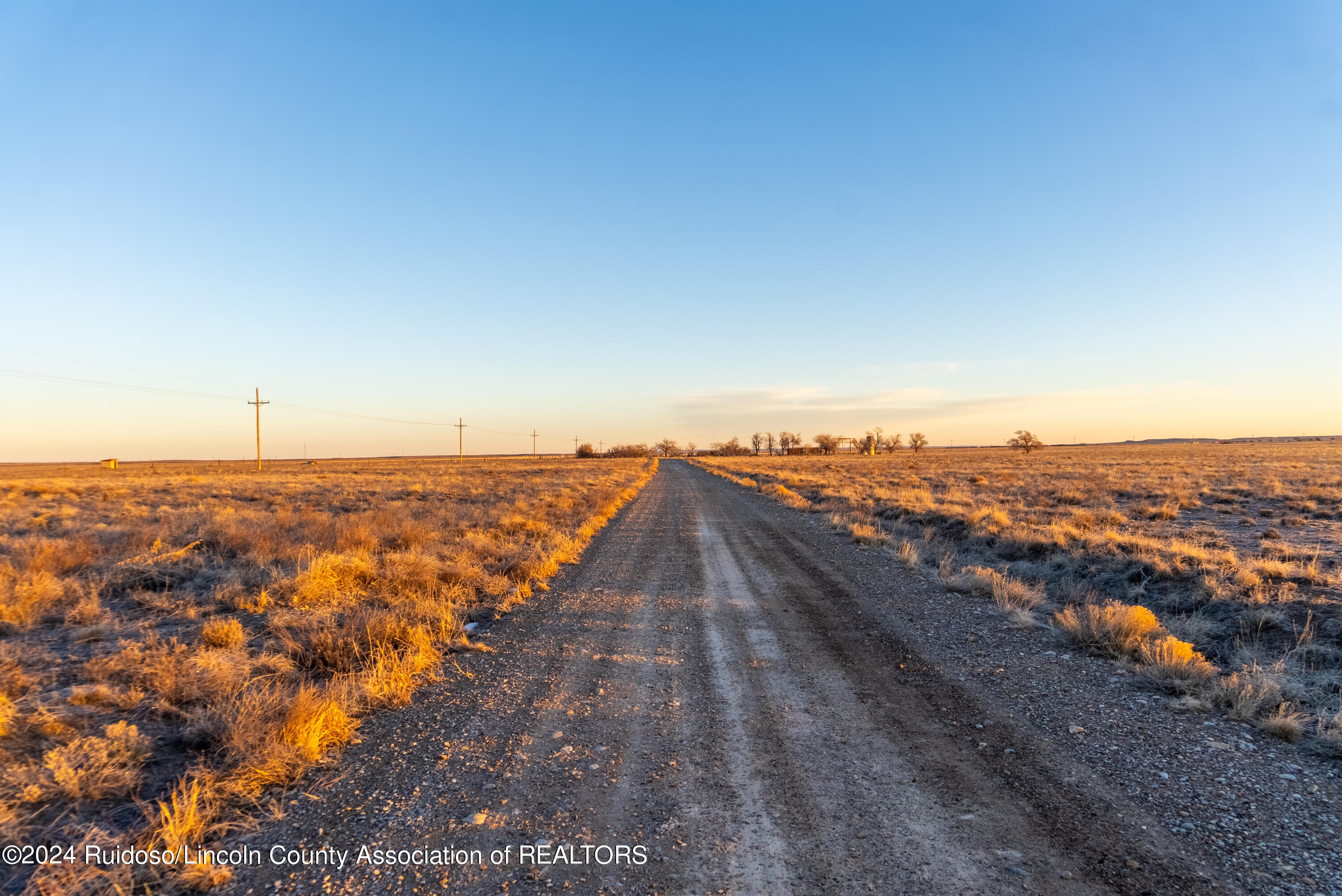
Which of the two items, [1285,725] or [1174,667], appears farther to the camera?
[1174,667]

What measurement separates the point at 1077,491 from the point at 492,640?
2667cm

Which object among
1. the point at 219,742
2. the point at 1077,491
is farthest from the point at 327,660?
the point at 1077,491

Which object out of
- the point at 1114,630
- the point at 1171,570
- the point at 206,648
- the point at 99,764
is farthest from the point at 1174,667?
the point at 206,648

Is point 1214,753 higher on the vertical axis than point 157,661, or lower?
lower

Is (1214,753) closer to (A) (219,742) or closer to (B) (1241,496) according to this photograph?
(A) (219,742)

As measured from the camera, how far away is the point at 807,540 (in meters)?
15.4

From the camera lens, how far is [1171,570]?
9.80 meters

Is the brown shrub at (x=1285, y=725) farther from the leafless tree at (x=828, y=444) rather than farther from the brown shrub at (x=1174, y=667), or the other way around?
the leafless tree at (x=828, y=444)

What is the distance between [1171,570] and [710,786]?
33.4 feet

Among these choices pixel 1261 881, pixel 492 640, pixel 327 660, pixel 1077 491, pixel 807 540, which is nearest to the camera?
pixel 1261 881

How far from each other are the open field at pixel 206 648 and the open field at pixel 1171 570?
304 inches

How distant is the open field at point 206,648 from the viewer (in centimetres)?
372

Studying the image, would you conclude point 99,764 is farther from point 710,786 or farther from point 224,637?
point 710,786

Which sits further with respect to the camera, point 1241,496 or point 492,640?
point 1241,496
